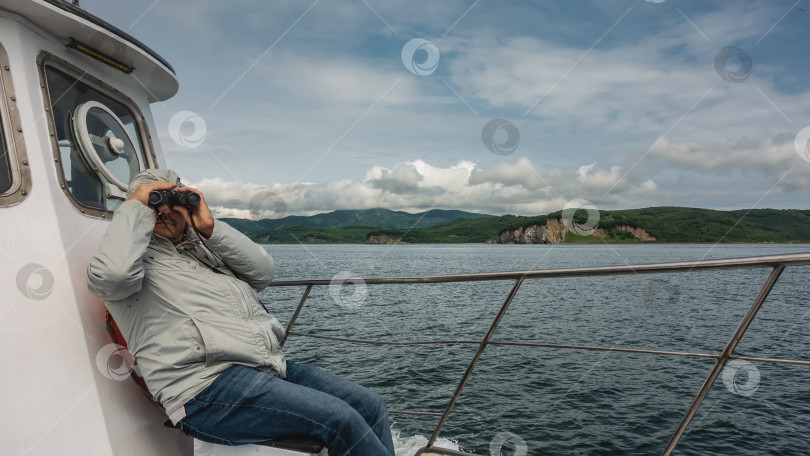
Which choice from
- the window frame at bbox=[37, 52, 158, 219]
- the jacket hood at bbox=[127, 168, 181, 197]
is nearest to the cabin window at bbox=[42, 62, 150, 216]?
the window frame at bbox=[37, 52, 158, 219]

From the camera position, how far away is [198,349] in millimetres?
2000

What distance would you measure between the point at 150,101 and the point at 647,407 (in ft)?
38.6

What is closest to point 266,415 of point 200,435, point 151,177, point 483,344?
point 200,435

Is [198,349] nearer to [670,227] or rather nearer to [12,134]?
[12,134]

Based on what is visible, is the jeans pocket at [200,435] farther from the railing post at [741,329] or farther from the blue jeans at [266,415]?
the railing post at [741,329]

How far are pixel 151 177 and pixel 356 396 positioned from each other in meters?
1.55

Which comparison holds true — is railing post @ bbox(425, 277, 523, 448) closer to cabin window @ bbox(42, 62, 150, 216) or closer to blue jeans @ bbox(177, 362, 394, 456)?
blue jeans @ bbox(177, 362, 394, 456)

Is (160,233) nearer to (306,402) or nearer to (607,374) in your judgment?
(306,402)

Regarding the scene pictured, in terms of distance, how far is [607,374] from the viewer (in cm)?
1303

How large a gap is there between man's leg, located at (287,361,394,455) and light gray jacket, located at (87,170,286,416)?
0.21 meters

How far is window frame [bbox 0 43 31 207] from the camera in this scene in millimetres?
2162

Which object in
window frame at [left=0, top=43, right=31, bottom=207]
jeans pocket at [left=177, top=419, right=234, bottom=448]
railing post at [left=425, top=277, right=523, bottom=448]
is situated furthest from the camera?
railing post at [left=425, top=277, right=523, bottom=448]

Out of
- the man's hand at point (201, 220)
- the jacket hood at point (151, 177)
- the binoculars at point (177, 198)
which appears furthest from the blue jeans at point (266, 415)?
the jacket hood at point (151, 177)

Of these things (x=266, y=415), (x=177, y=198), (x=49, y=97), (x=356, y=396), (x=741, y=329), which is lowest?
(x=266, y=415)
